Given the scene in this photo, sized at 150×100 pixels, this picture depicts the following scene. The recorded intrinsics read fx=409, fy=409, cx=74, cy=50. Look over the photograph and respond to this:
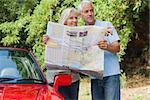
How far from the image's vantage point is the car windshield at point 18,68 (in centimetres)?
493

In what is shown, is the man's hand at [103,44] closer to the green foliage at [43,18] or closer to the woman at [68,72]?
the woman at [68,72]

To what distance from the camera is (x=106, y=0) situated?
1027 centimetres

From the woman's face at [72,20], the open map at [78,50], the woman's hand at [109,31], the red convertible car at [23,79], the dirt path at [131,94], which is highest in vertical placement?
the woman's face at [72,20]

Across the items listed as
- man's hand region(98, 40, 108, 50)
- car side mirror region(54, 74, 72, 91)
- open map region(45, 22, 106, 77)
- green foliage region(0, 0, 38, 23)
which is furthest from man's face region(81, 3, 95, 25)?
green foliage region(0, 0, 38, 23)

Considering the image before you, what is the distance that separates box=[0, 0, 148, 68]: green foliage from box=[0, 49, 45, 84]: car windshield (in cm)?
485

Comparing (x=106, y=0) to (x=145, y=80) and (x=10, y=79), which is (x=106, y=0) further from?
(x=10, y=79)

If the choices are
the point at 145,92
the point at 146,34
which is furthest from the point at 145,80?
the point at 145,92

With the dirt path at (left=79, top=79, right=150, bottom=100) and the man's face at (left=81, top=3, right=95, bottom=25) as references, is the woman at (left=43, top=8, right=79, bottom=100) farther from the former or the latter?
the dirt path at (left=79, top=79, right=150, bottom=100)

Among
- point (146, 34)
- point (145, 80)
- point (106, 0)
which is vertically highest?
point (106, 0)

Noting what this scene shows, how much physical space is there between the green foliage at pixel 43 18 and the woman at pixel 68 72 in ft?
16.4

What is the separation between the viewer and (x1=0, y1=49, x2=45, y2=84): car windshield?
4926mm

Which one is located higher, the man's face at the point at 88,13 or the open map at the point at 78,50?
the man's face at the point at 88,13

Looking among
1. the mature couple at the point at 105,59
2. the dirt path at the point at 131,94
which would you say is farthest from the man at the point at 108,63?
the dirt path at the point at 131,94

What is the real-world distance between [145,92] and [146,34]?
4.33 m
